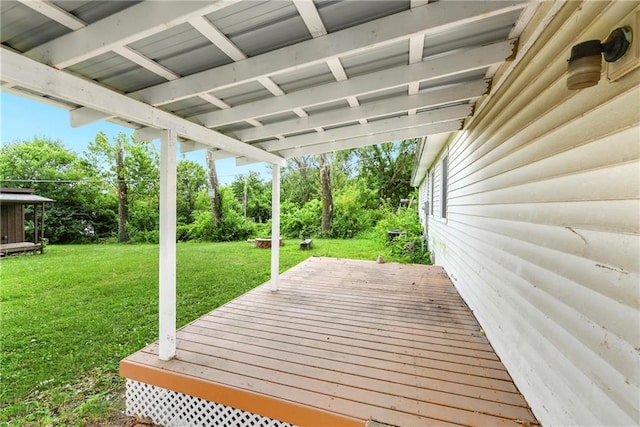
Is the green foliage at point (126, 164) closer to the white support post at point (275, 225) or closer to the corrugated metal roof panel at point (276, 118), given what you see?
the white support post at point (275, 225)

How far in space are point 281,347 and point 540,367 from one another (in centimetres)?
201

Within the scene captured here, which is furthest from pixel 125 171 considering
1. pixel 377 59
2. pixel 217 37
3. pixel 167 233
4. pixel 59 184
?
pixel 377 59

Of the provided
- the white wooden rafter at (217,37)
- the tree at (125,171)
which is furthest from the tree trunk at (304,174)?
the white wooden rafter at (217,37)

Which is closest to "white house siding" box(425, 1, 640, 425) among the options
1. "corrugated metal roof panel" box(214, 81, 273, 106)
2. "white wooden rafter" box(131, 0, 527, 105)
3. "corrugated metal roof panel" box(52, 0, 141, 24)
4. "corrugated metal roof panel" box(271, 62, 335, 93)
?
"white wooden rafter" box(131, 0, 527, 105)

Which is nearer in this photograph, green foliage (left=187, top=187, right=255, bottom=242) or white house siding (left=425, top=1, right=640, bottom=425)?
white house siding (left=425, top=1, right=640, bottom=425)

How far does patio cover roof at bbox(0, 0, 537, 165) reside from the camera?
142cm

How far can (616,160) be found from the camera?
1.12 metres

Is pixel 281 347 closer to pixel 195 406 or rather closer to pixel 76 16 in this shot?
pixel 195 406

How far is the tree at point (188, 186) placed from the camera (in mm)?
15781

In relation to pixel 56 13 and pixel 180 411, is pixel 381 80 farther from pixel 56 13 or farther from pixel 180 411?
pixel 180 411

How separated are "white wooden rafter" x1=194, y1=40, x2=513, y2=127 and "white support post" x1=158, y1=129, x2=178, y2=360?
585 millimetres

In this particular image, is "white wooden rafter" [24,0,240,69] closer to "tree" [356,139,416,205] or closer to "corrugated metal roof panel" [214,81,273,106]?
"corrugated metal roof panel" [214,81,273,106]

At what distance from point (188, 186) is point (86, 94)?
1595 cm

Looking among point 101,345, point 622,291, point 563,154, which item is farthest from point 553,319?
point 101,345
